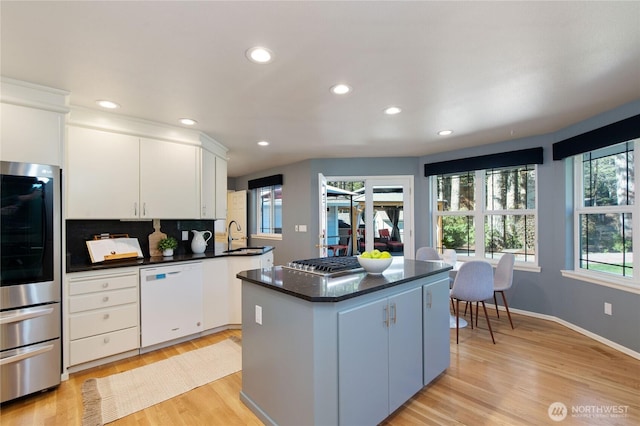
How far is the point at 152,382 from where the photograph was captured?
2367mm

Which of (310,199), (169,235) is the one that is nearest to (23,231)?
(169,235)

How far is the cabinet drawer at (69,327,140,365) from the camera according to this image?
97.7 inches

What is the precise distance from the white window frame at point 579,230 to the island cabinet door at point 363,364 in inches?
107

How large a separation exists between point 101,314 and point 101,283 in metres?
0.27

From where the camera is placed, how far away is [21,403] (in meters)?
2.11

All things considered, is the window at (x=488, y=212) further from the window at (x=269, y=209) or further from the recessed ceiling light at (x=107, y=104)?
the recessed ceiling light at (x=107, y=104)

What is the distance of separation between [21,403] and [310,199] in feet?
12.6

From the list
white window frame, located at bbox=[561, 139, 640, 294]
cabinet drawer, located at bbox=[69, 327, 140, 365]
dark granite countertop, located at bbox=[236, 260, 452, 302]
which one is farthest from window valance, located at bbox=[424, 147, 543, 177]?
cabinet drawer, located at bbox=[69, 327, 140, 365]

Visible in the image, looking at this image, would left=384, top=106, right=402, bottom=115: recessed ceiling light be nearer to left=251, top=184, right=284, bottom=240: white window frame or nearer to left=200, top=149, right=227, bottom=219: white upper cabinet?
left=200, top=149, right=227, bottom=219: white upper cabinet

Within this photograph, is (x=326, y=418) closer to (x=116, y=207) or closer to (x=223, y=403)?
(x=223, y=403)

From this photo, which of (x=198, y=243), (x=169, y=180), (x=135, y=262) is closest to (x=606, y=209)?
(x=198, y=243)

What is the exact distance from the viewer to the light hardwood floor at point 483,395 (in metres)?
1.94

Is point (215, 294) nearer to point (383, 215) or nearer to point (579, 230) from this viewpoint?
point (383, 215)

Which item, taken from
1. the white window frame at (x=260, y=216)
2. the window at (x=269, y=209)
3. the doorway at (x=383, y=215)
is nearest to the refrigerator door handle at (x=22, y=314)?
the doorway at (x=383, y=215)
